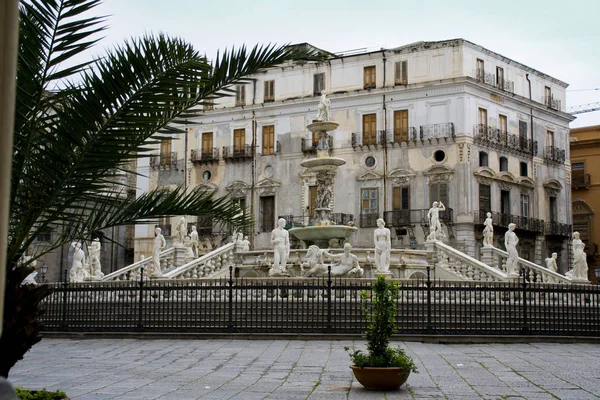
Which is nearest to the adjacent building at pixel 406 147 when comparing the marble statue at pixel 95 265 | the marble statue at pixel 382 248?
the marble statue at pixel 95 265

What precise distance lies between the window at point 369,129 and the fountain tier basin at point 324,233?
15749mm

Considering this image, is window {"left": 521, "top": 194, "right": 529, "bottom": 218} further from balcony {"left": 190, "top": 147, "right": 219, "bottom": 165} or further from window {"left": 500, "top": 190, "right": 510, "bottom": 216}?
balcony {"left": 190, "top": 147, "right": 219, "bottom": 165}

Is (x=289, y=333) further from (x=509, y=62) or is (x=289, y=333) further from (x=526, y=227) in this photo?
(x=509, y=62)

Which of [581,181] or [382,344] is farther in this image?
[581,181]

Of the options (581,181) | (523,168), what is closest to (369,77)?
(523,168)

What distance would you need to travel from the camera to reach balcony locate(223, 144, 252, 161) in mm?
46531

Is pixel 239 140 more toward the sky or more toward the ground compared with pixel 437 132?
more toward the sky

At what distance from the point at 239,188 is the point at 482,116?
14464 mm

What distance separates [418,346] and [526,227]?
97.7ft

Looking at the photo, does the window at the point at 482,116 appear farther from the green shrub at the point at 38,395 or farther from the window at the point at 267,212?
the green shrub at the point at 38,395

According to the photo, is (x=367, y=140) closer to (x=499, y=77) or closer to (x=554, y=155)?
(x=499, y=77)

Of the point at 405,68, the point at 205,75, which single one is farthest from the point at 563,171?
the point at 205,75

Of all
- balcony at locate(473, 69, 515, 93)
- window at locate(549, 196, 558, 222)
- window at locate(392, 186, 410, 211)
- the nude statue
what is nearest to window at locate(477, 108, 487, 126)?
balcony at locate(473, 69, 515, 93)

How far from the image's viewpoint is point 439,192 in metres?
41.2
